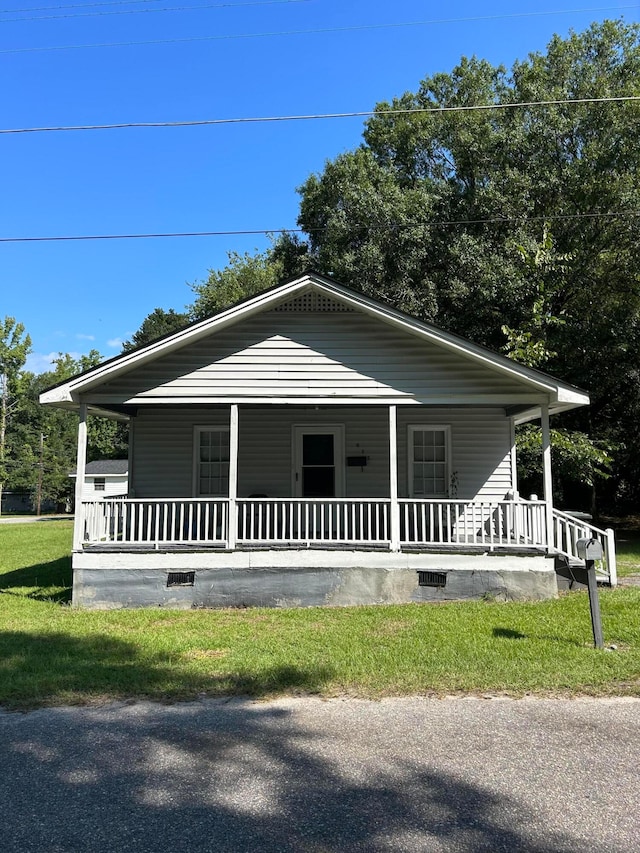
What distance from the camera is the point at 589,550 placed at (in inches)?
263

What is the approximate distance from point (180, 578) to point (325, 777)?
251 inches

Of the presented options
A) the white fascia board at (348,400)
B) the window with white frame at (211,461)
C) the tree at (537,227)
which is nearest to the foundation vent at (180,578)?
the white fascia board at (348,400)

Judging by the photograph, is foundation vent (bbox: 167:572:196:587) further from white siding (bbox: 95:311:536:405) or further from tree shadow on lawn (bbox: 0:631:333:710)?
white siding (bbox: 95:311:536:405)

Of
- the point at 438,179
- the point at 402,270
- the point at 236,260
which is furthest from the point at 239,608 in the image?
the point at 236,260

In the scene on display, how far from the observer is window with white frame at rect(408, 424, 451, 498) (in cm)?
1246

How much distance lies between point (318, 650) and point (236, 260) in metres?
38.9

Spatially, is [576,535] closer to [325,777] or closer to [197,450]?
[197,450]

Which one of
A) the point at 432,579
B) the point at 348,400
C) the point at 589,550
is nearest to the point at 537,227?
the point at 348,400

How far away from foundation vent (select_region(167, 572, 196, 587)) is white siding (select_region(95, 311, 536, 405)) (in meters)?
2.89

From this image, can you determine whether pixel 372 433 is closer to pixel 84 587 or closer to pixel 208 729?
pixel 84 587

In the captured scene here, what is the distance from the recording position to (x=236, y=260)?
4272 cm

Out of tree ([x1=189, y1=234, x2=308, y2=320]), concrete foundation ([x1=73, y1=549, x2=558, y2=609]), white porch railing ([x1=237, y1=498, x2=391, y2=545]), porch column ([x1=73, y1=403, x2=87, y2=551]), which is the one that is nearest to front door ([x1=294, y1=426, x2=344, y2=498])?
white porch railing ([x1=237, y1=498, x2=391, y2=545])

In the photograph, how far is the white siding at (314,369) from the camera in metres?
10.4

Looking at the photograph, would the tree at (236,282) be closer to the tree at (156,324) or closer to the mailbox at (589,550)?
the tree at (156,324)
